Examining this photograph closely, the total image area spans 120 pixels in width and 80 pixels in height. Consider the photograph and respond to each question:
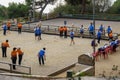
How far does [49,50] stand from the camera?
2598 centimetres

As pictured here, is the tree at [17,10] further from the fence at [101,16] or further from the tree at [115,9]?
the tree at [115,9]

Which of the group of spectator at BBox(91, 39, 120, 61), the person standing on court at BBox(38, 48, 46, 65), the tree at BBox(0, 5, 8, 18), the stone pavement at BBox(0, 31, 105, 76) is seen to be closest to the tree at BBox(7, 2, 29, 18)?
the tree at BBox(0, 5, 8, 18)

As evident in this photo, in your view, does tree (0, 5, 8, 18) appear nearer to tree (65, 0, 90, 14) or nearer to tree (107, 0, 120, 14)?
tree (65, 0, 90, 14)

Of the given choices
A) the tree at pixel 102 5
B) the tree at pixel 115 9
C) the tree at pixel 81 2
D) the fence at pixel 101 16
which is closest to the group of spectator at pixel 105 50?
the fence at pixel 101 16

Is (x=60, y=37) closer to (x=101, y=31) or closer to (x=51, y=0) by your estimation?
(x=101, y=31)

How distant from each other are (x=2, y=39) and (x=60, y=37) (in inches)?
206

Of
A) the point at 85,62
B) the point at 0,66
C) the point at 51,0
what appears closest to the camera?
the point at 85,62

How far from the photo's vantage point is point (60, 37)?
103 ft

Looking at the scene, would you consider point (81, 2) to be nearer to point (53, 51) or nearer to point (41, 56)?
point (53, 51)

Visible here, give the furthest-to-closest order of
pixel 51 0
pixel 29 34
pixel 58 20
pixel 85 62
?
pixel 51 0 < pixel 58 20 < pixel 29 34 < pixel 85 62


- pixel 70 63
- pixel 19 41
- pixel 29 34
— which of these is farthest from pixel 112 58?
pixel 29 34

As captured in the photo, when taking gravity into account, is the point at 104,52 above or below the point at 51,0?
below

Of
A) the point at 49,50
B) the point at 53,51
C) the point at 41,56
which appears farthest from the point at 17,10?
the point at 41,56

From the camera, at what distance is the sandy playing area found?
21.1 metres
